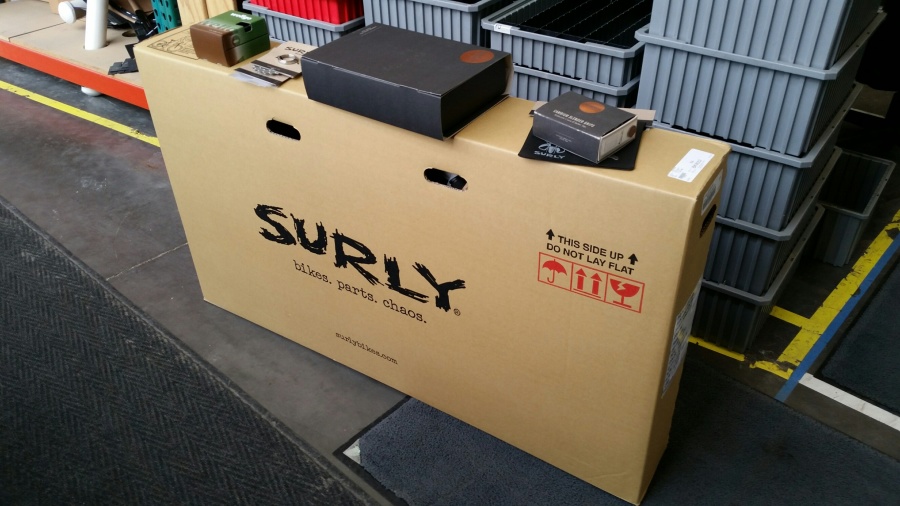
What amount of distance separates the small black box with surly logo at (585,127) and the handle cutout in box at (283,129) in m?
0.70

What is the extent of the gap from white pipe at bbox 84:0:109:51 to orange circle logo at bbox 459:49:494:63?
2.97 meters

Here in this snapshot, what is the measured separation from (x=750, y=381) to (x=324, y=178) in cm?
135

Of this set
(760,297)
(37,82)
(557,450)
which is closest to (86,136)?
(37,82)

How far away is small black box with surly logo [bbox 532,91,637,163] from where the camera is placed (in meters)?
1.33

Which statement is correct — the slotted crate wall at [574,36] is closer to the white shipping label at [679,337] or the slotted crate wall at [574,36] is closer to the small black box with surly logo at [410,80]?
the small black box with surly logo at [410,80]

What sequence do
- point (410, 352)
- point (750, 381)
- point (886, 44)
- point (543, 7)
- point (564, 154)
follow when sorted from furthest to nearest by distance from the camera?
point (886, 44), point (543, 7), point (750, 381), point (410, 352), point (564, 154)

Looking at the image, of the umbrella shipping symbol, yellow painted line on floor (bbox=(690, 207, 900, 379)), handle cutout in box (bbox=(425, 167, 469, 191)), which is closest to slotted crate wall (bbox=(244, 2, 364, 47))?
handle cutout in box (bbox=(425, 167, 469, 191))

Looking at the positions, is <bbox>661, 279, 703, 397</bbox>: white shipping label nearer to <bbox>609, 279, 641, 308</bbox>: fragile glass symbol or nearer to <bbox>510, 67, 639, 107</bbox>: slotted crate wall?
<bbox>609, 279, 641, 308</bbox>: fragile glass symbol

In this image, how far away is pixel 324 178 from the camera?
1750 mm

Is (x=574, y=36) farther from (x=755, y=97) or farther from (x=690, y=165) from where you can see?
(x=690, y=165)

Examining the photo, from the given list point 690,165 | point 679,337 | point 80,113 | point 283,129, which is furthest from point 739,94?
point 80,113

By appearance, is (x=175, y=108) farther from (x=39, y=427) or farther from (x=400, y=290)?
(x=39, y=427)

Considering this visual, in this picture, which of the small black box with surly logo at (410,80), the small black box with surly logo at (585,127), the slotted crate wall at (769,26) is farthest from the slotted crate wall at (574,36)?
the small black box with surly logo at (585,127)

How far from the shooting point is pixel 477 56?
1562mm
